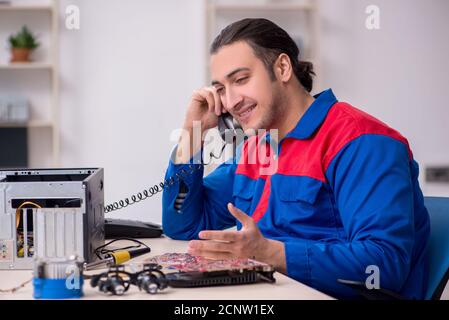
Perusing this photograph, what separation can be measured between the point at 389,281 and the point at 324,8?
3.11 meters

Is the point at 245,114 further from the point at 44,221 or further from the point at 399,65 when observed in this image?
the point at 399,65

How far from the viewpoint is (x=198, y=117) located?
6.96 ft

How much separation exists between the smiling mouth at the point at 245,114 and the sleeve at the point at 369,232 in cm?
41

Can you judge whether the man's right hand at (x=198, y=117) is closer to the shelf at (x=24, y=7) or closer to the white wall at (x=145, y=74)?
the white wall at (x=145, y=74)

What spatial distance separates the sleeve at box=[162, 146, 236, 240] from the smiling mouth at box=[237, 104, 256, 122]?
0.23 metres

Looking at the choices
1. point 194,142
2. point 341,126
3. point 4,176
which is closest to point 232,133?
point 194,142

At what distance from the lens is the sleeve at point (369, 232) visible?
1.45 meters

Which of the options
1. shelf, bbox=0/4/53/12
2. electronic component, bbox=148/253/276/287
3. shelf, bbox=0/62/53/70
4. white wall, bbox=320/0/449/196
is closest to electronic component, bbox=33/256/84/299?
electronic component, bbox=148/253/276/287

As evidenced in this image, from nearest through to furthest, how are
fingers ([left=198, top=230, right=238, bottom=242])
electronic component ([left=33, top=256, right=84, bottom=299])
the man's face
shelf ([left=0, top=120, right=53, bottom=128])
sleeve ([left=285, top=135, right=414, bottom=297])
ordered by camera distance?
electronic component ([left=33, top=256, right=84, bottom=299])
fingers ([left=198, top=230, right=238, bottom=242])
sleeve ([left=285, top=135, right=414, bottom=297])
the man's face
shelf ([left=0, top=120, right=53, bottom=128])

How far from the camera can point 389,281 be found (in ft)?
4.81

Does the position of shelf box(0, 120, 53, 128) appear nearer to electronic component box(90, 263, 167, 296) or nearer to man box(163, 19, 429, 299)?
man box(163, 19, 429, 299)

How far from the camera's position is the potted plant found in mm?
3988

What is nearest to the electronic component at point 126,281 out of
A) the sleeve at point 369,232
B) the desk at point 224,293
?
the desk at point 224,293

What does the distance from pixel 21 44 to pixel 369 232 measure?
3066 millimetres
